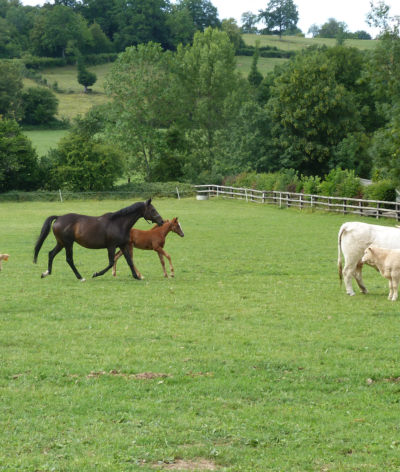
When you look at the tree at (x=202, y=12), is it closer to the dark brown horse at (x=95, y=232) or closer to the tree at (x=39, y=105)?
the tree at (x=39, y=105)

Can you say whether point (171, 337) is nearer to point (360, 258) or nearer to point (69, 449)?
point (69, 449)

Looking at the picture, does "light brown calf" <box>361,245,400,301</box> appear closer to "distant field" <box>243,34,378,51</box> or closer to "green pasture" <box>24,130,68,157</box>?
"green pasture" <box>24,130,68,157</box>

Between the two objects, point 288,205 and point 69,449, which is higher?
point 69,449

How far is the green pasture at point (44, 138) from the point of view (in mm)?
70500

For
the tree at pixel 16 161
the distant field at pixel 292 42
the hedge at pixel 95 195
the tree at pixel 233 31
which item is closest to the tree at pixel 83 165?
the tree at pixel 16 161

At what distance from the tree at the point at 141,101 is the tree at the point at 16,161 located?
948cm

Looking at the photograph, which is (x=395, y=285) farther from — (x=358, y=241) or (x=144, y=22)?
(x=144, y=22)

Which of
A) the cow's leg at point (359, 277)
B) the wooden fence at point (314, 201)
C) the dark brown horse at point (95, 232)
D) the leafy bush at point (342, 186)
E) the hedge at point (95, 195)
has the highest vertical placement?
the dark brown horse at point (95, 232)

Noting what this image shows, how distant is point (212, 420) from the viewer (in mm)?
5762

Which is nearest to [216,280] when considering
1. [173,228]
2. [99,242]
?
[173,228]

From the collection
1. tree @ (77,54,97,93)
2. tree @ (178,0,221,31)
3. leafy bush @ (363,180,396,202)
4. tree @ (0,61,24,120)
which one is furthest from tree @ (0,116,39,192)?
tree @ (178,0,221,31)

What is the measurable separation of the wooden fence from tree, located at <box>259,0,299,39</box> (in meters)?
106

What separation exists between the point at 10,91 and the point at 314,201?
54.3 m

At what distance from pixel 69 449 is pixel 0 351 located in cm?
341
